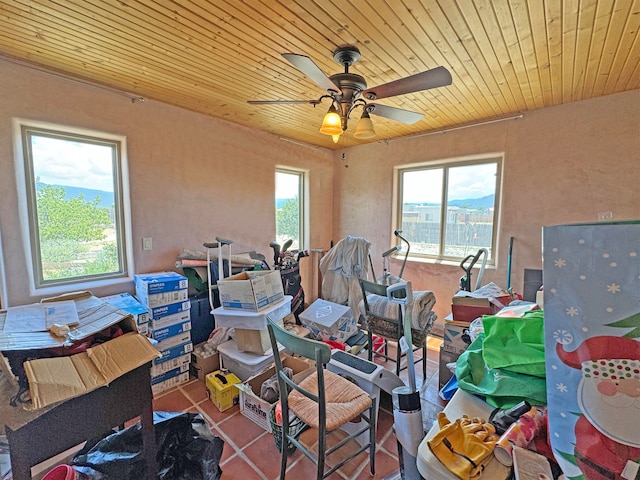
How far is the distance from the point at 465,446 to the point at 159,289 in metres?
2.36

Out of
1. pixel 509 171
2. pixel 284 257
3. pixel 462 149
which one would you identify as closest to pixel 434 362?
pixel 284 257

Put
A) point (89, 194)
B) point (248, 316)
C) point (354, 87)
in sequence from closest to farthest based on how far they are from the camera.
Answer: point (354, 87) < point (248, 316) < point (89, 194)

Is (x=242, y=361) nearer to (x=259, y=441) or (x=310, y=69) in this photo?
(x=259, y=441)

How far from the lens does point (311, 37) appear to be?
70.6 inches

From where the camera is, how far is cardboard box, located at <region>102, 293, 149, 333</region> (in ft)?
7.21

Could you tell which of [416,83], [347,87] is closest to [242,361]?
[347,87]

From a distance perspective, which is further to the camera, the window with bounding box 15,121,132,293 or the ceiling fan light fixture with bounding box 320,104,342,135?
the window with bounding box 15,121,132,293

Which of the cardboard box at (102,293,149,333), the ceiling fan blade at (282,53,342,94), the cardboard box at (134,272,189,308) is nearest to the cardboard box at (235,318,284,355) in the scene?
the cardboard box at (134,272,189,308)

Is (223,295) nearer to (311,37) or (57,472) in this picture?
(57,472)

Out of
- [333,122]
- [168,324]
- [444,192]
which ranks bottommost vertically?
[168,324]

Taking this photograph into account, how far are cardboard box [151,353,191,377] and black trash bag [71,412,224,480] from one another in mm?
1059

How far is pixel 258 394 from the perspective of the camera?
2102 millimetres

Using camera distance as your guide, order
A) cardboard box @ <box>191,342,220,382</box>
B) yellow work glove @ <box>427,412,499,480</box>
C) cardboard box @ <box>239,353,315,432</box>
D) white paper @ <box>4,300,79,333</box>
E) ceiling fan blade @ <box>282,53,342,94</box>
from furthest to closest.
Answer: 1. cardboard box @ <box>191,342,220,382</box>
2. cardboard box @ <box>239,353,315,432</box>
3. ceiling fan blade @ <box>282,53,342,94</box>
4. white paper @ <box>4,300,79,333</box>
5. yellow work glove @ <box>427,412,499,480</box>

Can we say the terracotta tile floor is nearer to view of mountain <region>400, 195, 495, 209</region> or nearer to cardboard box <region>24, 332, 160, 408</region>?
cardboard box <region>24, 332, 160, 408</region>
